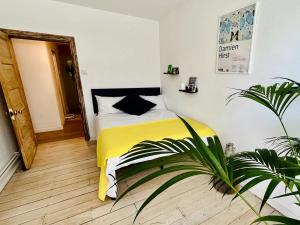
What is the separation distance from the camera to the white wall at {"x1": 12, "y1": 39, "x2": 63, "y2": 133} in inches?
142

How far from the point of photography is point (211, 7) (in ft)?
7.04

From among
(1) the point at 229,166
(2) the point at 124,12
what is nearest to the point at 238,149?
(1) the point at 229,166

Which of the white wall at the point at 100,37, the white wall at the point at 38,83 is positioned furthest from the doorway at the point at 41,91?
the white wall at the point at 100,37

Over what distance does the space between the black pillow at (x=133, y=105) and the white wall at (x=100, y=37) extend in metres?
0.48

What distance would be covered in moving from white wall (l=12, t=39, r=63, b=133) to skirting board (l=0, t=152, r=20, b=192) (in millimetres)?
1542

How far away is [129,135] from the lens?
2014 mm

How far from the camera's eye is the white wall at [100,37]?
252cm

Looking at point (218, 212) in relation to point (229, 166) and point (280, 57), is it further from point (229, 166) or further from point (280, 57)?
point (280, 57)

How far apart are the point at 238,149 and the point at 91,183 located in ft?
6.28

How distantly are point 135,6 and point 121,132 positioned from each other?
2.14 metres

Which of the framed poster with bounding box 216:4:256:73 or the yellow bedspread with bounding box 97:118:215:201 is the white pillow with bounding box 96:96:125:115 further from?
the framed poster with bounding box 216:4:256:73

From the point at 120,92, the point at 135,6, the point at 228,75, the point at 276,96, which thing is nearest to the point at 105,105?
the point at 120,92

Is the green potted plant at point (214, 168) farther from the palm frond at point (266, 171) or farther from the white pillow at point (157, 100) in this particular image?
the white pillow at point (157, 100)

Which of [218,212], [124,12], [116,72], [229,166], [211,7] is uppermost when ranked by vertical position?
[124,12]
